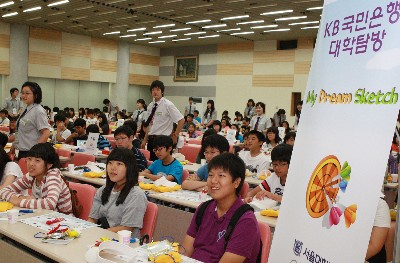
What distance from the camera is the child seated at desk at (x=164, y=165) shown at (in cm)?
487

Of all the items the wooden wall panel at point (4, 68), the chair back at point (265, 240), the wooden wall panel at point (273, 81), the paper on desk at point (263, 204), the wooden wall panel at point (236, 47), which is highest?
the wooden wall panel at point (236, 47)

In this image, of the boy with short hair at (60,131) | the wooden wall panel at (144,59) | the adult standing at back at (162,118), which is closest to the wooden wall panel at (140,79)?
the wooden wall panel at (144,59)

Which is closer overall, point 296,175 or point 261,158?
point 296,175

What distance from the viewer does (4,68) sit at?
16.2 metres

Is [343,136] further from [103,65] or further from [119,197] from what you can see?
[103,65]

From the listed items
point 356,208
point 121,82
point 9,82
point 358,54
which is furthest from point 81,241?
point 121,82

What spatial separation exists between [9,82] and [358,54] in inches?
658

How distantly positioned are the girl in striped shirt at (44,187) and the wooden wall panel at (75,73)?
15264 mm

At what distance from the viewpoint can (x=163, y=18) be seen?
1398 centimetres

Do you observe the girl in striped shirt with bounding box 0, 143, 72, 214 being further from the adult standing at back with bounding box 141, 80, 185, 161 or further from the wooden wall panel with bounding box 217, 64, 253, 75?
the wooden wall panel with bounding box 217, 64, 253, 75

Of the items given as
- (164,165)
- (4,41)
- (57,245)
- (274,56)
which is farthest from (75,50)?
(57,245)

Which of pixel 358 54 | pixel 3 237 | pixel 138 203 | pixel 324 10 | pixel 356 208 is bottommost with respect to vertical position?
pixel 3 237

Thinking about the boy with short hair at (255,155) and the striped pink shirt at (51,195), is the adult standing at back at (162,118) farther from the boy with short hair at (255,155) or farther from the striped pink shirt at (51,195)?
the striped pink shirt at (51,195)

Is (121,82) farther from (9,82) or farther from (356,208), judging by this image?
(356,208)
